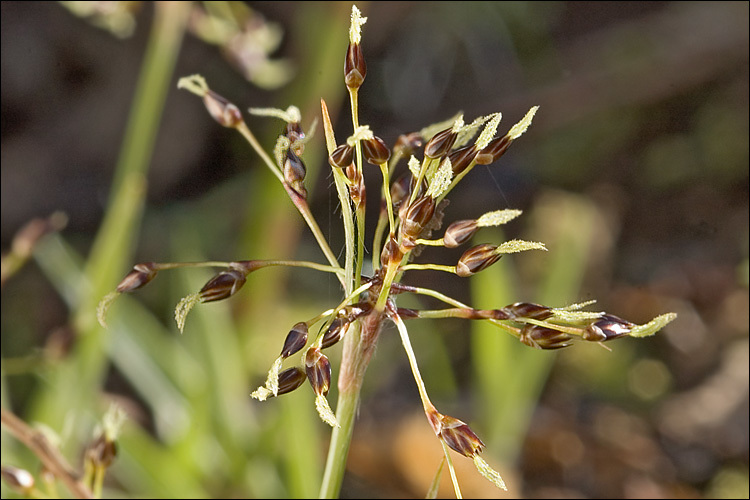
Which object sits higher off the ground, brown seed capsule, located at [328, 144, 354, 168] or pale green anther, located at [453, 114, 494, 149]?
brown seed capsule, located at [328, 144, 354, 168]

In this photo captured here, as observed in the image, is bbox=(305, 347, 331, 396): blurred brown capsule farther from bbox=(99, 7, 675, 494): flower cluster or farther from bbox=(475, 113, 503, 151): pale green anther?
bbox=(475, 113, 503, 151): pale green anther

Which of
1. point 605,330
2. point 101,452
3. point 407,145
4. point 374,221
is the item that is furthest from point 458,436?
point 374,221

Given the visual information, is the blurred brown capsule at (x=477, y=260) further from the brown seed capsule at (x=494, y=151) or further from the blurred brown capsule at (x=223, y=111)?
the blurred brown capsule at (x=223, y=111)

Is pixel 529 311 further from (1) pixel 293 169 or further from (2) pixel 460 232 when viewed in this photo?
(1) pixel 293 169

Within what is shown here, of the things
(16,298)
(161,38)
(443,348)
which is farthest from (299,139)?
(16,298)

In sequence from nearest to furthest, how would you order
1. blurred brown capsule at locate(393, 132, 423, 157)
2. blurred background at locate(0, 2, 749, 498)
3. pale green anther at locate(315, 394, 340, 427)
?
pale green anther at locate(315, 394, 340, 427)
blurred brown capsule at locate(393, 132, 423, 157)
blurred background at locate(0, 2, 749, 498)

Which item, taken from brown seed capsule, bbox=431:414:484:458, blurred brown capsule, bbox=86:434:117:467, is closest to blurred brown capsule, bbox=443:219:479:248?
brown seed capsule, bbox=431:414:484:458

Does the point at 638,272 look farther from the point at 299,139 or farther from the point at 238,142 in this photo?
the point at 299,139
